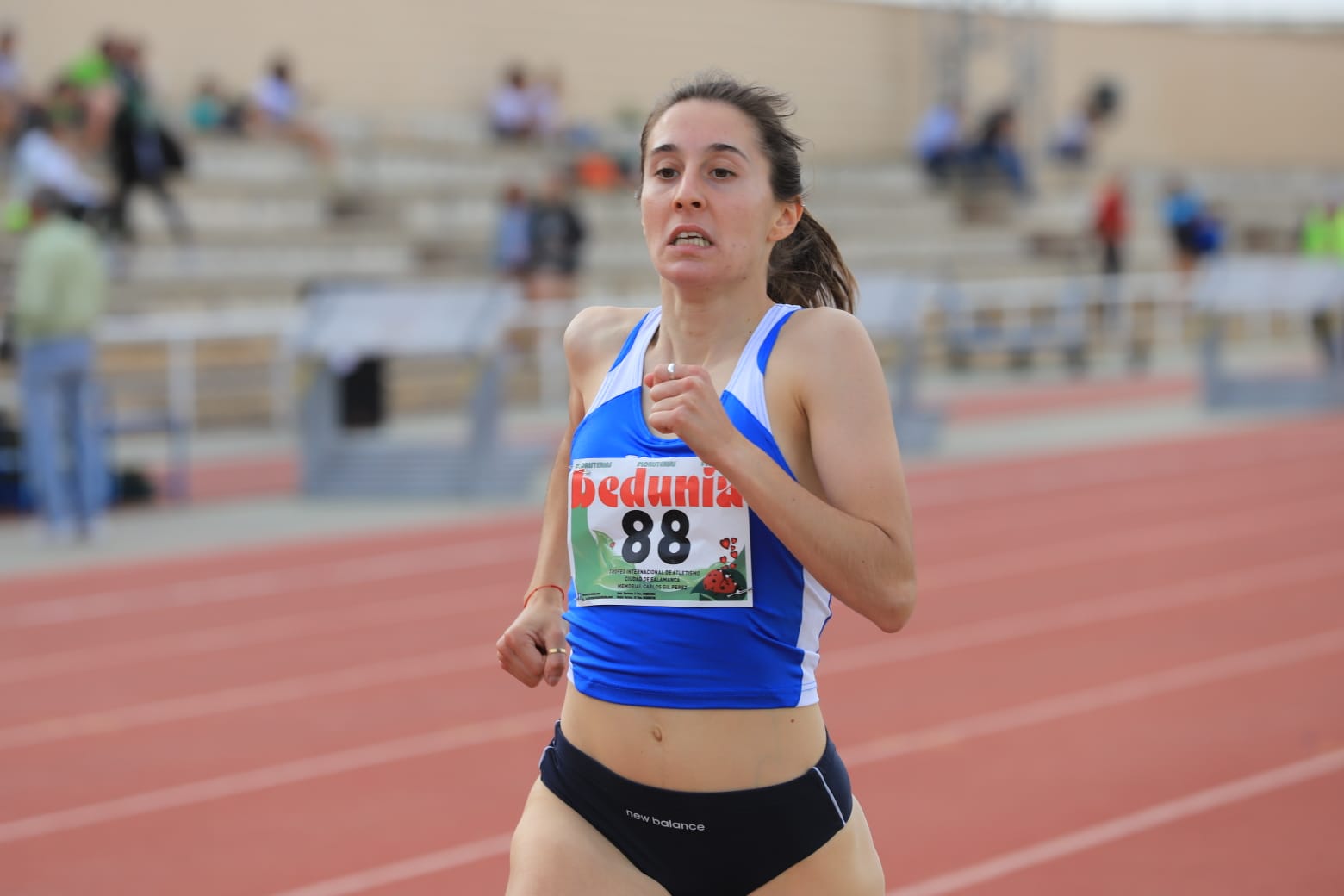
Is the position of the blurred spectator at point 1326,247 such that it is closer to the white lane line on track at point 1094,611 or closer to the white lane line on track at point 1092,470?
the white lane line on track at point 1092,470

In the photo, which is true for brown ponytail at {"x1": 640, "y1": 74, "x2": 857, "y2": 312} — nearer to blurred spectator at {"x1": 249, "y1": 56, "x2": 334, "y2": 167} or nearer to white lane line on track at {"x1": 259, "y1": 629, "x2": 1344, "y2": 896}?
white lane line on track at {"x1": 259, "y1": 629, "x2": 1344, "y2": 896}

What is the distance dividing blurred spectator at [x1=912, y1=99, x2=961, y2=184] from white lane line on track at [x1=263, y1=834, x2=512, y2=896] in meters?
23.1

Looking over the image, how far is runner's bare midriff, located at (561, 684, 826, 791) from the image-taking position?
2703 millimetres

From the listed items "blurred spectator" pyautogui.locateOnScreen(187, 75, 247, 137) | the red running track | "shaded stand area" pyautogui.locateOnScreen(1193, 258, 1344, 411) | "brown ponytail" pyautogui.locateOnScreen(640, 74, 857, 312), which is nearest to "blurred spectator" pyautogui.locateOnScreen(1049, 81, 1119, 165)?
"shaded stand area" pyautogui.locateOnScreen(1193, 258, 1344, 411)

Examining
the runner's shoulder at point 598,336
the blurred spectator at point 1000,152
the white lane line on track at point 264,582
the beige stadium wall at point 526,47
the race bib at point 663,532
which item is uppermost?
the beige stadium wall at point 526,47

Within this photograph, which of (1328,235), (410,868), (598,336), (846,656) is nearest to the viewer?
(598,336)

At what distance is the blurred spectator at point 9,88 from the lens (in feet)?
54.3

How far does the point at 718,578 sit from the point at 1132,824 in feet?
10.8

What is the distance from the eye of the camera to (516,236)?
17969 millimetres

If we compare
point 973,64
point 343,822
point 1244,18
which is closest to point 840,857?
point 343,822

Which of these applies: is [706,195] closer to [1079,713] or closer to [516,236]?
[1079,713]

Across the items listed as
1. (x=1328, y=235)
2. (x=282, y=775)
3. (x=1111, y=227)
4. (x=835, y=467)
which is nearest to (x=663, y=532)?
(x=835, y=467)

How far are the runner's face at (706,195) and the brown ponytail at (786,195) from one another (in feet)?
0.08

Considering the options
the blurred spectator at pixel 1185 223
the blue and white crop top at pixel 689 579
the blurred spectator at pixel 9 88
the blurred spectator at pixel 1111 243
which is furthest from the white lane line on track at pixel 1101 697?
the blurred spectator at pixel 1185 223
